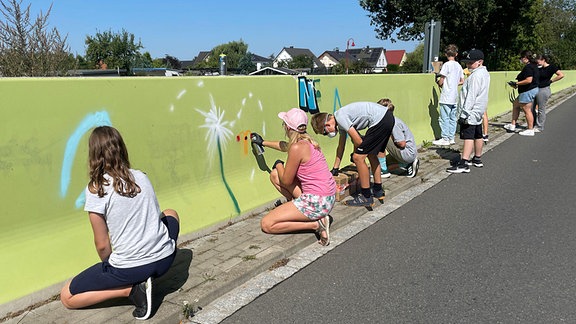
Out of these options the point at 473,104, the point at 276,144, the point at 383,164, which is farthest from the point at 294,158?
the point at 473,104

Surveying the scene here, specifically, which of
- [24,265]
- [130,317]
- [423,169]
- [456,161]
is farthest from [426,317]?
[456,161]

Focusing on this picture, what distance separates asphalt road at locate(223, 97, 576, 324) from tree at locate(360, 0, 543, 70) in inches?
968

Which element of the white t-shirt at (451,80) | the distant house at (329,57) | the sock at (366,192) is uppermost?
the distant house at (329,57)

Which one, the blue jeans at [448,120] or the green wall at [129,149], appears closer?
the green wall at [129,149]

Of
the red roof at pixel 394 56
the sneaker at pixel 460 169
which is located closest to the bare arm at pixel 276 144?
the sneaker at pixel 460 169

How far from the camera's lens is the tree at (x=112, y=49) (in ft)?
206

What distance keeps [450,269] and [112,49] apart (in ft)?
222

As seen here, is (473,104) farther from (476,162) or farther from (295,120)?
(295,120)

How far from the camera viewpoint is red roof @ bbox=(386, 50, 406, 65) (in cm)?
12932

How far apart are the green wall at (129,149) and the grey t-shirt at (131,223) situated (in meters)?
0.59

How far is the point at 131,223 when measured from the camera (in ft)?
9.29

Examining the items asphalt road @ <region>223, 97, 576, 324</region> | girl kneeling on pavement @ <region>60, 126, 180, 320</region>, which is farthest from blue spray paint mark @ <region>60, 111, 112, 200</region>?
asphalt road @ <region>223, 97, 576, 324</region>

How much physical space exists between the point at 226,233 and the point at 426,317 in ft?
6.78

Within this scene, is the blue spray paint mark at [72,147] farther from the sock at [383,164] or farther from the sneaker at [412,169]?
the sneaker at [412,169]
